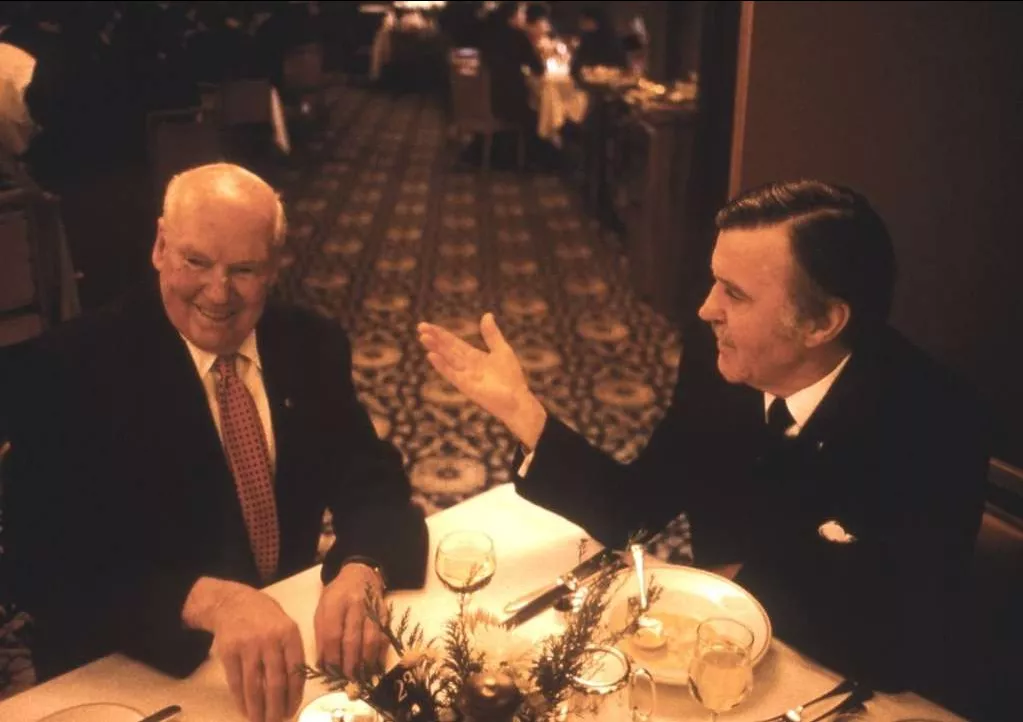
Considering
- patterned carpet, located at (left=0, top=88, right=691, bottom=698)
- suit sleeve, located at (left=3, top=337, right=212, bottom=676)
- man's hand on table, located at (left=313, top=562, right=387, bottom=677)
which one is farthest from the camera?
patterned carpet, located at (left=0, top=88, right=691, bottom=698)

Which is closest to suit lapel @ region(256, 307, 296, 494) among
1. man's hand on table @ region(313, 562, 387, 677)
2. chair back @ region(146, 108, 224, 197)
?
man's hand on table @ region(313, 562, 387, 677)

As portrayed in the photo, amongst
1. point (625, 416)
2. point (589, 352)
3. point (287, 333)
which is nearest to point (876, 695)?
point (287, 333)

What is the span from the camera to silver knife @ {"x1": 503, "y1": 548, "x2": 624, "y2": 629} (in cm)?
159

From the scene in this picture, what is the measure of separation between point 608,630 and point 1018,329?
2471 millimetres

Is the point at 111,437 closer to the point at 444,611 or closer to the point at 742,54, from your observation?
the point at 444,611

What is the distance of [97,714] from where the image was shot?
1.34 meters

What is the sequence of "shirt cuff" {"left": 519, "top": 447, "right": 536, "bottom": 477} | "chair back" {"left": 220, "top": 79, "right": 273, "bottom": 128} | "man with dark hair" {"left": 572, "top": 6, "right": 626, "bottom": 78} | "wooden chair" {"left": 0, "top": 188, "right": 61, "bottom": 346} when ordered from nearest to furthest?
"shirt cuff" {"left": 519, "top": 447, "right": 536, "bottom": 477} → "wooden chair" {"left": 0, "top": 188, "right": 61, "bottom": 346} → "chair back" {"left": 220, "top": 79, "right": 273, "bottom": 128} → "man with dark hair" {"left": 572, "top": 6, "right": 626, "bottom": 78}

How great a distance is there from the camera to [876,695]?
1.45 m

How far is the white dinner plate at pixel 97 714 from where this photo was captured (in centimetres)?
133

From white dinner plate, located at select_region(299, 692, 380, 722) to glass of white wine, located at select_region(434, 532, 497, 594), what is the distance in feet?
0.76

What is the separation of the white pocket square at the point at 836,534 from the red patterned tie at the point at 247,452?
1.09 m

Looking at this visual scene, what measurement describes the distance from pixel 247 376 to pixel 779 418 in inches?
42.0

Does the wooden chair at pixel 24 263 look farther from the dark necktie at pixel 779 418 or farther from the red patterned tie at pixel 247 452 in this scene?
the dark necktie at pixel 779 418

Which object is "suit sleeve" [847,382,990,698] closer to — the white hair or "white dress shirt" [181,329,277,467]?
"white dress shirt" [181,329,277,467]
